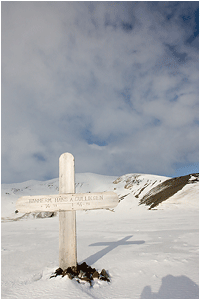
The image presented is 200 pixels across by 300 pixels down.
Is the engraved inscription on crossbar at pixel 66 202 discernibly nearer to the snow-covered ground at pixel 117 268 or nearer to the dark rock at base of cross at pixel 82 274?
the dark rock at base of cross at pixel 82 274

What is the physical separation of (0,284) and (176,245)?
13.9 feet

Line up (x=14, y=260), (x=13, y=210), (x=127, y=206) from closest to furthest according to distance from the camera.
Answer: (x=14, y=260), (x=127, y=206), (x=13, y=210)

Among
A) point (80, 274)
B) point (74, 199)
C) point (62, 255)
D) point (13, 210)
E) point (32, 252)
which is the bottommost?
point (13, 210)

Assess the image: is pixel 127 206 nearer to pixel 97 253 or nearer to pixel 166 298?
pixel 97 253

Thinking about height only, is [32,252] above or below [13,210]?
above

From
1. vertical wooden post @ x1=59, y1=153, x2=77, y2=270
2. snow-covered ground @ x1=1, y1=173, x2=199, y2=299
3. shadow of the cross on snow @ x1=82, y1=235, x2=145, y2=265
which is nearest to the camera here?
snow-covered ground @ x1=1, y1=173, x2=199, y2=299

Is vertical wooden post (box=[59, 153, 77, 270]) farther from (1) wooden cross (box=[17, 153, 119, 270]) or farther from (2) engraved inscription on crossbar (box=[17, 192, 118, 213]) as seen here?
(2) engraved inscription on crossbar (box=[17, 192, 118, 213])

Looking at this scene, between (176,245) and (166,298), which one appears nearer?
(166,298)

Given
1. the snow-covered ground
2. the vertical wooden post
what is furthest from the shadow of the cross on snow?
the vertical wooden post

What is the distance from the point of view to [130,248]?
15.3 feet

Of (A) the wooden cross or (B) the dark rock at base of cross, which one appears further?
(A) the wooden cross

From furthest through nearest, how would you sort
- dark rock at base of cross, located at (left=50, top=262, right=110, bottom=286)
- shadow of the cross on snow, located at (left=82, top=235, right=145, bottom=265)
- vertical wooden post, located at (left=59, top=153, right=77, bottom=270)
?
shadow of the cross on snow, located at (left=82, top=235, right=145, bottom=265) < vertical wooden post, located at (left=59, top=153, right=77, bottom=270) < dark rock at base of cross, located at (left=50, top=262, right=110, bottom=286)

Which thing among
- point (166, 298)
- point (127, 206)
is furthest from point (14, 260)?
point (127, 206)

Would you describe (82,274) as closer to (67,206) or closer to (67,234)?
(67,234)
